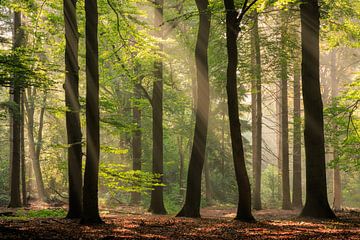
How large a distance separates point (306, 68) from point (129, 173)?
770 centimetres

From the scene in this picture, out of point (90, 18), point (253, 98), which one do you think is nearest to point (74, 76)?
point (90, 18)

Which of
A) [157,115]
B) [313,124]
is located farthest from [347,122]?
[157,115]

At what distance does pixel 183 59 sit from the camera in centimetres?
2939

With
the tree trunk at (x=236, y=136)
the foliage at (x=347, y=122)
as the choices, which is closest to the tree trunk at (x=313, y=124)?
the foliage at (x=347, y=122)

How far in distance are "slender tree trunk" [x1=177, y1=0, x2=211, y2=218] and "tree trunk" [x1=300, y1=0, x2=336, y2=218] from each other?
12.6 ft

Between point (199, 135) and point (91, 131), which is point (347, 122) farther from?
point (91, 131)

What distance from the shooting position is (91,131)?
12297 millimetres

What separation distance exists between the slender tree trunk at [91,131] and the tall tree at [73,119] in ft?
5.01

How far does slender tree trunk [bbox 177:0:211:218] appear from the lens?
A: 16.0 metres

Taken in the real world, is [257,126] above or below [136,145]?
above

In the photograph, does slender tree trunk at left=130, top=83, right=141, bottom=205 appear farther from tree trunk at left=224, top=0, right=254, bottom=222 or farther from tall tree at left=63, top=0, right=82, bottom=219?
tree trunk at left=224, top=0, right=254, bottom=222

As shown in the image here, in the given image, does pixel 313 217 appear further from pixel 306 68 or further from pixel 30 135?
pixel 30 135

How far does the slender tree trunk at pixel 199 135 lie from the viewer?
52.5ft

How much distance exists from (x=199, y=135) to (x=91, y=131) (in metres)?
5.25
